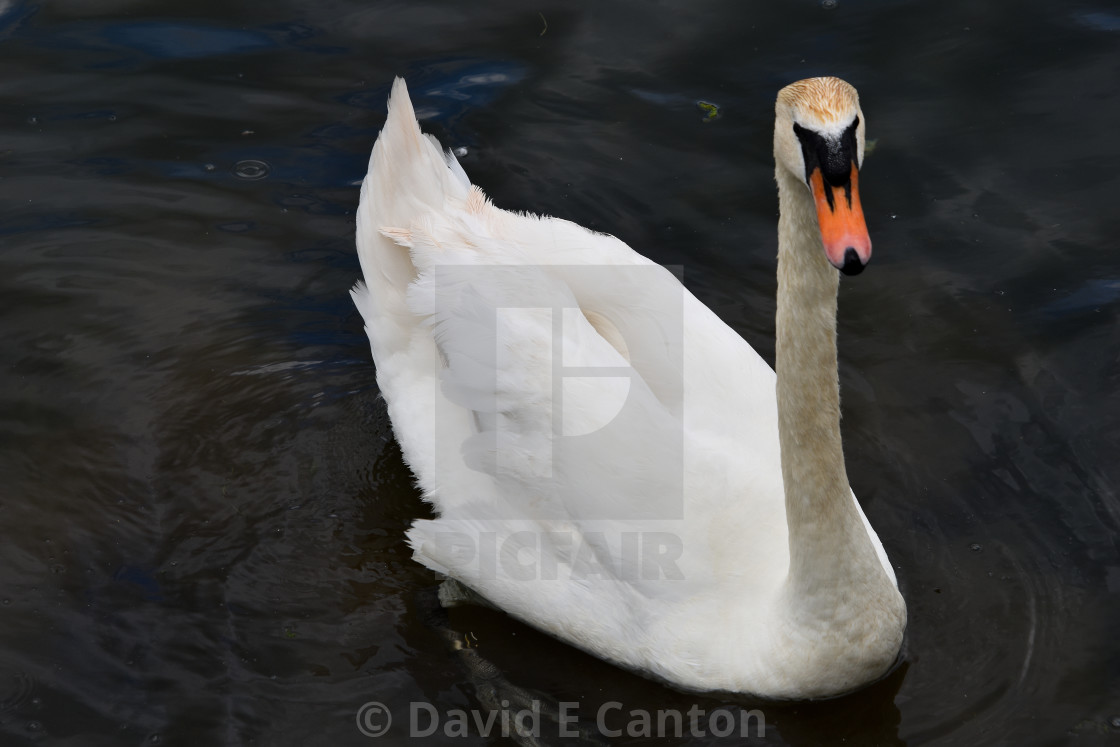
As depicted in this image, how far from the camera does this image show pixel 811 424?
479cm

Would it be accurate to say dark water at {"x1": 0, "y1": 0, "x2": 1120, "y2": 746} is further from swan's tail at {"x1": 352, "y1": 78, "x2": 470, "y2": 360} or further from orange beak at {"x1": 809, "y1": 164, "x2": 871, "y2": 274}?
orange beak at {"x1": 809, "y1": 164, "x2": 871, "y2": 274}

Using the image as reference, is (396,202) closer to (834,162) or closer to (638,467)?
(638,467)

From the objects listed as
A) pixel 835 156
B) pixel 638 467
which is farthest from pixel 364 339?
pixel 835 156

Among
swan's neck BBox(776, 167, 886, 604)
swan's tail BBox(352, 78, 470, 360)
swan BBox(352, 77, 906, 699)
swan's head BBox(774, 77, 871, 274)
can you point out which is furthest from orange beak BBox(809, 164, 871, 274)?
swan's tail BBox(352, 78, 470, 360)

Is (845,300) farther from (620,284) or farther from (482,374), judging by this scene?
(482,374)

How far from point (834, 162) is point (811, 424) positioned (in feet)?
3.78

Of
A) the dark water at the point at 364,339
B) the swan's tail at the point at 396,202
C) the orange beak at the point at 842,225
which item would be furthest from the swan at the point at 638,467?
the orange beak at the point at 842,225

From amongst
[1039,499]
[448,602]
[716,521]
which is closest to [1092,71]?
[1039,499]

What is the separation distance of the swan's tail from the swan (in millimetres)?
214

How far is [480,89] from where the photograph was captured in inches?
351

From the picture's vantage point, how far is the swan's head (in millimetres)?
3924

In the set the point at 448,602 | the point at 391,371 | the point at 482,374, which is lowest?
the point at 448,602

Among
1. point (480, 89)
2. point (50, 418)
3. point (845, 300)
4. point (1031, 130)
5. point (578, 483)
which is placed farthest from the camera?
point (480, 89)

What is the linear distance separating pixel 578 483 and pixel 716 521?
564 millimetres
